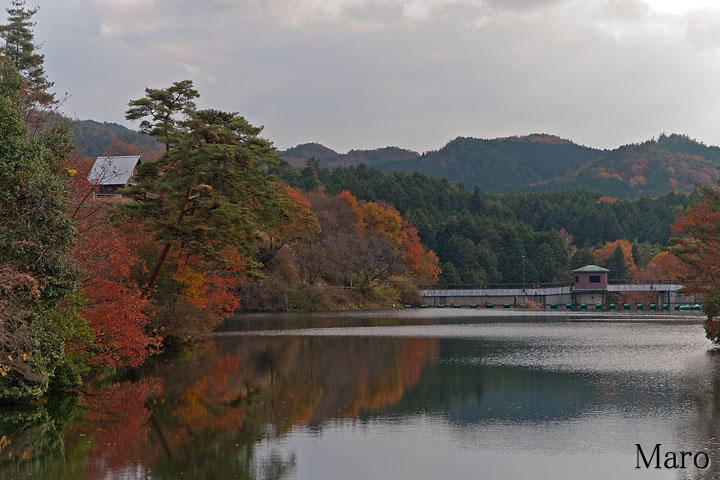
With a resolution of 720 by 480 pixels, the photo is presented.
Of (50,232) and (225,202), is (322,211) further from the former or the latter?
(50,232)

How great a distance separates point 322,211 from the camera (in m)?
97.2

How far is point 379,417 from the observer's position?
745 inches

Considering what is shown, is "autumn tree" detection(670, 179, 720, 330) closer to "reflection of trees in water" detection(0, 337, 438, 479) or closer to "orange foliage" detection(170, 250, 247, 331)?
"reflection of trees in water" detection(0, 337, 438, 479)

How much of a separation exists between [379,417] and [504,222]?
126560 mm

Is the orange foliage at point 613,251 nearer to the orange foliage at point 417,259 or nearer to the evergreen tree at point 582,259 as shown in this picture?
the evergreen tree at point 582,259

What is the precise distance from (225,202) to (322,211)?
63.6 metres

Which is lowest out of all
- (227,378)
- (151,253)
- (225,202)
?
(227,378)

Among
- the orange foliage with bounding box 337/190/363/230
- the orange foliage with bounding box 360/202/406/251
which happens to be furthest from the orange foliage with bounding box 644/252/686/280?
the orange foliage with bounding box 337/190/363/230

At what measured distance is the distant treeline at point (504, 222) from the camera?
128 meters

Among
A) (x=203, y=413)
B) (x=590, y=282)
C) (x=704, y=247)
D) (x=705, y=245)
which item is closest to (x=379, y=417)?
(x=203, y=413)

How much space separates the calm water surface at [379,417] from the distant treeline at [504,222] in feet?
295

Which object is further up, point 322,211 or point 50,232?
point 322,211

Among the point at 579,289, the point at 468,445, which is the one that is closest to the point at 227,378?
the point at 468,445

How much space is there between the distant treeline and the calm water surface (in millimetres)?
90013
